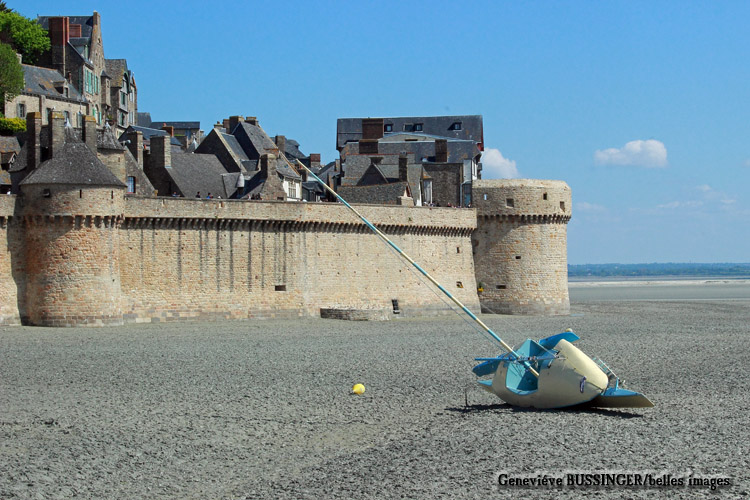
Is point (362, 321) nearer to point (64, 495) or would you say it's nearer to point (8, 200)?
point (8, 200)

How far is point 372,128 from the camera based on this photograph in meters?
64.3

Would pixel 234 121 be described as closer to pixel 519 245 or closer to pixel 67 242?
pixel 519 245

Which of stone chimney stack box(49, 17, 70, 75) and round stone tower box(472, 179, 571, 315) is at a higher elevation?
stone chimney stack box(49, 17, 70, 75)

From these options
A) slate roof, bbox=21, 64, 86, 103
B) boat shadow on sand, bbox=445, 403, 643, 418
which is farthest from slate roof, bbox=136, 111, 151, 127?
boat shadow on sand, bbox=445, 403, 643, 418

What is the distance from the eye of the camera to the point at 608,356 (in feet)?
94.2

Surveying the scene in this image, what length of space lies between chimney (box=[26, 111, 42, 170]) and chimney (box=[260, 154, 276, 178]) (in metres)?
12.4

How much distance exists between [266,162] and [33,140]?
12733 millimetres

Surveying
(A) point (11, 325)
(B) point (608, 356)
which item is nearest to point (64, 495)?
(B) point (608, 356)

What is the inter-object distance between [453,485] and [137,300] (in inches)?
897

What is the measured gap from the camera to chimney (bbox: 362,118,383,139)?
211ft

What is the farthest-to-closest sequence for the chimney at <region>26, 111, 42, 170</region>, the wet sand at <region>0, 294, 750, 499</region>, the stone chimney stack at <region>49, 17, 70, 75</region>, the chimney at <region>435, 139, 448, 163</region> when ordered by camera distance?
the chimney at <region>435, 139, 448, 163</region>, the stone chimney stack at <region>49, 17, 70, 75</region>, the chimney at <region>26, 111, 42, 170</region>, the wet sand at <region>0, 294, 750, 499</region>

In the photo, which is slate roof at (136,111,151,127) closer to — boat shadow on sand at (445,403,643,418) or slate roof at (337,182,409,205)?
slate roof at (337,182,409,205)

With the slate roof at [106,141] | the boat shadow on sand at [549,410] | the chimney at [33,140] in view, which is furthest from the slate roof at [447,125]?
the boat shadow on sand at [549,410]

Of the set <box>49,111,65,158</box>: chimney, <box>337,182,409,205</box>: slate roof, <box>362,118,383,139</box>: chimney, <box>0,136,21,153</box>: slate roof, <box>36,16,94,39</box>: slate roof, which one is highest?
<box>36,16,94,39</box>: slate roof
